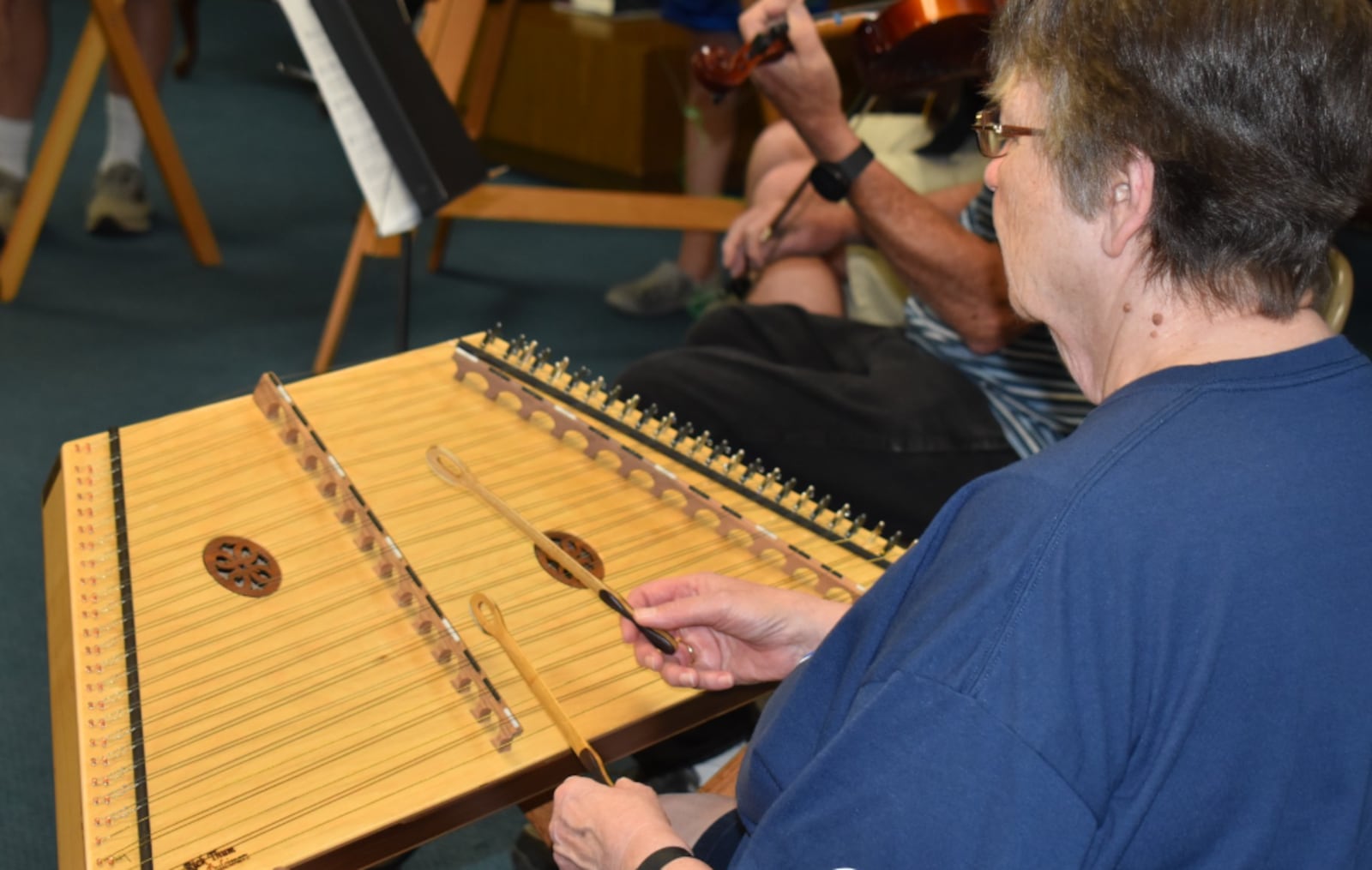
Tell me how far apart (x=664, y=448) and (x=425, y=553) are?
0.34m

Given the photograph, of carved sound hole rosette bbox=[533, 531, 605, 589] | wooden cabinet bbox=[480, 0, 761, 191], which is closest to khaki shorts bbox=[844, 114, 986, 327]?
carved sound hole rosette bbox=[533, 531, 605, 589]

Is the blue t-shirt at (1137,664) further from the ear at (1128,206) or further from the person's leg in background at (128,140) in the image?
the person's leg in background at (128,140)

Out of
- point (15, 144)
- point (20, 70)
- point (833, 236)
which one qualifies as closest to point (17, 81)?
point (20, 70)

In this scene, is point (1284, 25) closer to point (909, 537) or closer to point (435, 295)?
point (909, 537)

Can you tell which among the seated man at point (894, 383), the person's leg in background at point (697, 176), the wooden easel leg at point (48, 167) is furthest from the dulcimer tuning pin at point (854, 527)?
the wooden easel leg at point (48, 167)

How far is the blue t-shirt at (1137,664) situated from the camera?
77 centimetres

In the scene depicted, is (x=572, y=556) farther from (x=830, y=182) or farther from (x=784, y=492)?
(x=830, y=182)

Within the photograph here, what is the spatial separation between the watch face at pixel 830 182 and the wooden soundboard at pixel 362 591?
63cm

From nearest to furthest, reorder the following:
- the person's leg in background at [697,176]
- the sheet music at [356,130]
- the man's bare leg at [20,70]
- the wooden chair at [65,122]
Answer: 1. the sheet music at [356,130]
2. the wooden chair at [65,122]
3. the man's bare leg at [20,70]
4. the person's leg in background at [697,176]

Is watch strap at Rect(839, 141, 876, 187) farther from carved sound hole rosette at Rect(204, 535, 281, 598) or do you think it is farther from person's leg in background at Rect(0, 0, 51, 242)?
person's leg in background at Rect(0, 0, 51, 242)

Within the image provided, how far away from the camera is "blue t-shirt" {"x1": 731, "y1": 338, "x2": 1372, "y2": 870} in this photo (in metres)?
0.77

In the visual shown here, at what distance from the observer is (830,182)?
6.89ft

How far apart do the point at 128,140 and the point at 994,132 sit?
356cm

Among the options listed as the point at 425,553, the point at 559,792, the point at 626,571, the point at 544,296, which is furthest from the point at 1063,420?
the point at 544,296
